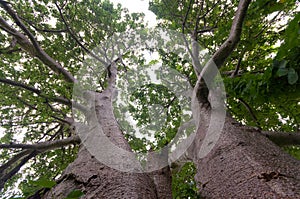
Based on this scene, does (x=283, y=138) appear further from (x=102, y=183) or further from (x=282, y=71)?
(x=102, y=183)

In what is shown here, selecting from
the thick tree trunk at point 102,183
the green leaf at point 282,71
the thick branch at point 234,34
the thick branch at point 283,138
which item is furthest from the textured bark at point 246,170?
the thick branch at point 234,34

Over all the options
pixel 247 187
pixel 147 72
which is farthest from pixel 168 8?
pixel 247 187

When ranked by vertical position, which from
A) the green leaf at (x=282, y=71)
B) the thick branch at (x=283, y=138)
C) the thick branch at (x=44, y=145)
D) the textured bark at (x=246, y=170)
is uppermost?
the thick branch at (x=44, y=145)

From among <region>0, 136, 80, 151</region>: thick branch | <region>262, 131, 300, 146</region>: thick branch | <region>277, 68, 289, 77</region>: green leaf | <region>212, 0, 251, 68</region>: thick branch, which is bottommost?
<region>262, 131, 300, 146</region>: thick branch

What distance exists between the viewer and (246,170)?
1196 mm

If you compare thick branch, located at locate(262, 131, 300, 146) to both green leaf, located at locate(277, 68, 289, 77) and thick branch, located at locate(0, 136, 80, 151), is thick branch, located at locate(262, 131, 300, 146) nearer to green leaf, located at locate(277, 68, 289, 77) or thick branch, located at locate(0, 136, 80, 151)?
green leaf, located at locate(277, 68, 289, 77)

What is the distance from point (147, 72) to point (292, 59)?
15.3 feet

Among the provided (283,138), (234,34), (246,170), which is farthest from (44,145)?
(283,138)

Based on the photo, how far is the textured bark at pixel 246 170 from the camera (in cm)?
100

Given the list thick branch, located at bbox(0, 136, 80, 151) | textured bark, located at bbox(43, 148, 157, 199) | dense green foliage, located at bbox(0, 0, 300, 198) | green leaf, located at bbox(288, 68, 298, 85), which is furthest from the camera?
dense green foliage, located at bbox(0, 0, 300, 198)

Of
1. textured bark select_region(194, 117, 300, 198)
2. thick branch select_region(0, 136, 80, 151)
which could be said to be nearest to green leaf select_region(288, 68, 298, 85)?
textured bark select_region(194, 117, 300, 198)

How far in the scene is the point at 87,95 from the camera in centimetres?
358

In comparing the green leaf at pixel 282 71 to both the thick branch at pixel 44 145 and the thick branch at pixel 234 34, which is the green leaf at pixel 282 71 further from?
the thick branch at pixel 44 145

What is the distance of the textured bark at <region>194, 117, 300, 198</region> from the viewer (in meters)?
1.00
